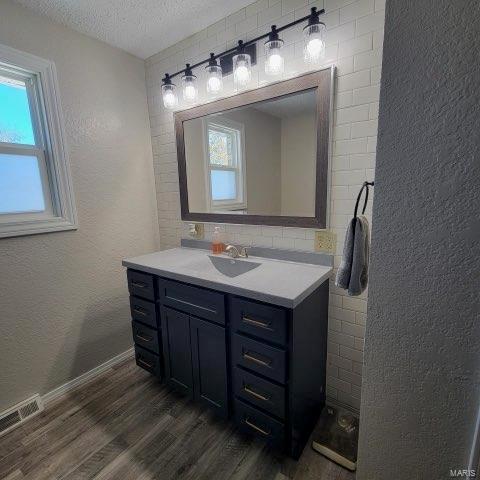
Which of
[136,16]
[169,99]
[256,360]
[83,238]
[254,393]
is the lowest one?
[254,393]

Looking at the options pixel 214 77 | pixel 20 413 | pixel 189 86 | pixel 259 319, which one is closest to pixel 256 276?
pixel 259 319

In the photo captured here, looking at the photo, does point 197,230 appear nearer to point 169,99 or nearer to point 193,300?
point 193,300

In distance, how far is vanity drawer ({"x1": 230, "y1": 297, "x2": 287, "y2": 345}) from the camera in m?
1.09

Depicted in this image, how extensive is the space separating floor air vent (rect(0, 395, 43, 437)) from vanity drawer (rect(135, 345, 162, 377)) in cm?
63

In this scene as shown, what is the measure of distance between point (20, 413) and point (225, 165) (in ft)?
6.59

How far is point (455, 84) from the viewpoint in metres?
0.55

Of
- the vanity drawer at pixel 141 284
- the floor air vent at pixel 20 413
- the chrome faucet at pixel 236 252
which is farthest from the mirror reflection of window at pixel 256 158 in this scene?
the floor air vent at pixel 20 413

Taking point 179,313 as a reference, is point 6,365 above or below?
below

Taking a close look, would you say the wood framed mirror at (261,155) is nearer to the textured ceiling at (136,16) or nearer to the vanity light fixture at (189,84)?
the vanity light fixture at (189,84)

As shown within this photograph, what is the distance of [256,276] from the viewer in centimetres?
132

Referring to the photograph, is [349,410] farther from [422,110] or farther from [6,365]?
[6,365]

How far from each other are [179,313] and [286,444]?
82cm

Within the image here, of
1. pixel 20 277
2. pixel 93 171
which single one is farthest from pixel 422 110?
pixel 20 277

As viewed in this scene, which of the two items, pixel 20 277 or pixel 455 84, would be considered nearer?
pixel 455 84
